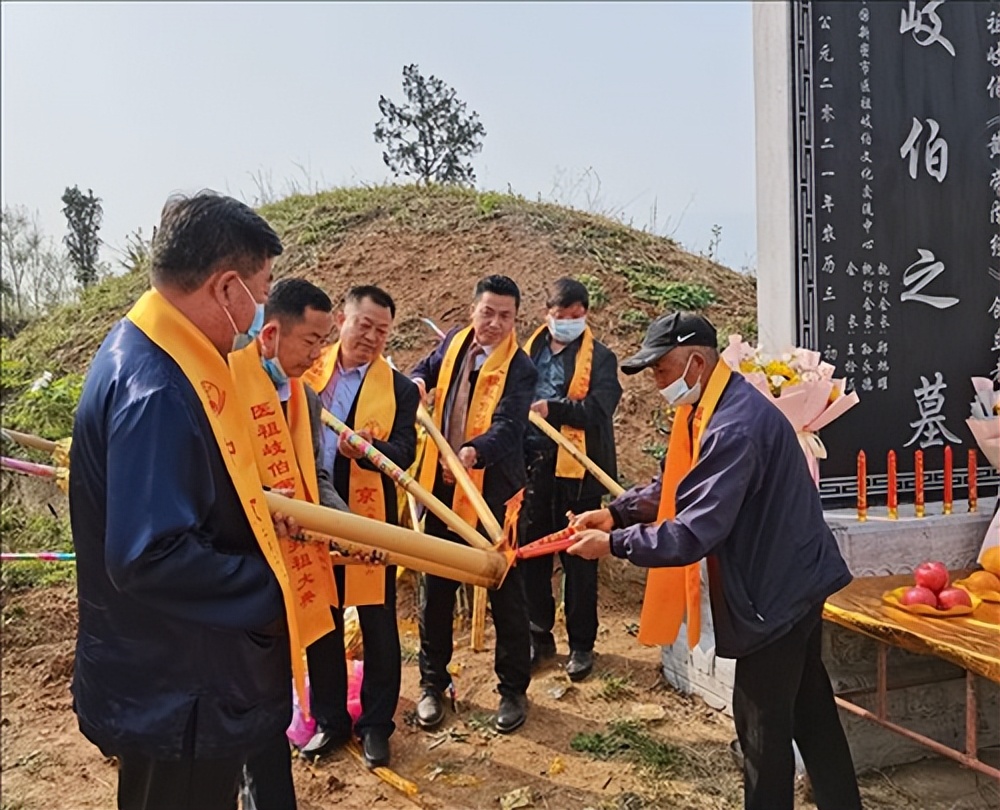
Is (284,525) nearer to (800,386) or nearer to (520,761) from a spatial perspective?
(520,761)

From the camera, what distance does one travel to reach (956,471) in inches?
166

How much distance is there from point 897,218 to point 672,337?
2050 millimetres

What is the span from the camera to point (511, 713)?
3840 millimetres

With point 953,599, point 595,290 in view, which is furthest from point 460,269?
point 953,599

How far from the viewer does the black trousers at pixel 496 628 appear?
379 centimetres

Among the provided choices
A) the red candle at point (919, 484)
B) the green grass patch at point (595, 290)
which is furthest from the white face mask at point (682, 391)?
the green grass patch at point (595, 290)

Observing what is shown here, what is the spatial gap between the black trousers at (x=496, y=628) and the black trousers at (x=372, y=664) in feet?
1.04

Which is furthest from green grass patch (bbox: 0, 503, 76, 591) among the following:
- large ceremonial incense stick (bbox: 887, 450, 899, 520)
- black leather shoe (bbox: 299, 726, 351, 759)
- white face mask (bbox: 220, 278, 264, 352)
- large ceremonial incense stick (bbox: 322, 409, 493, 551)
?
large ceremonial incense stick (bbox: 887, 450, 899, 520)

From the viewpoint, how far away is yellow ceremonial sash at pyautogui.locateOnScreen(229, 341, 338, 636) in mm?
2410

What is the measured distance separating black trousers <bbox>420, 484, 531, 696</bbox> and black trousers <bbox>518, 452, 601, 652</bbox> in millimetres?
654

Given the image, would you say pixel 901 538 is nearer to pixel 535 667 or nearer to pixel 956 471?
pixel 956 471

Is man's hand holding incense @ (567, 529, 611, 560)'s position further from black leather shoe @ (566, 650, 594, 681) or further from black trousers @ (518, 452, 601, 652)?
black leather shoe @ (566, 650, 594, 681)

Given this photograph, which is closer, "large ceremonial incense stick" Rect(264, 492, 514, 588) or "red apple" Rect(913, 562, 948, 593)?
"large ceremonial incense stick" Rect(264, 492, 514, 588)

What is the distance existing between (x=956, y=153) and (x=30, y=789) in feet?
17.0
